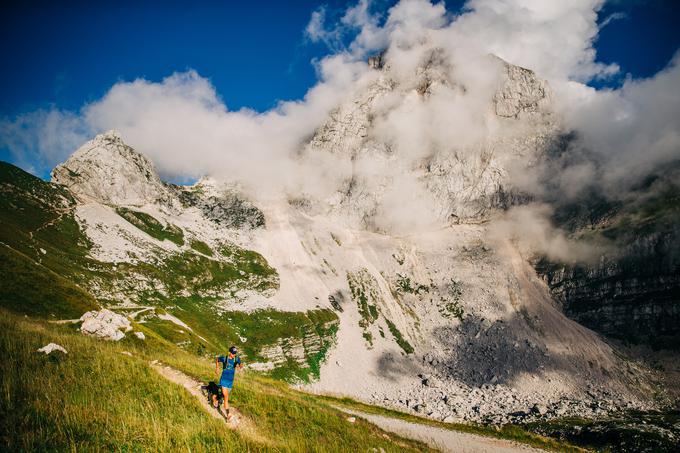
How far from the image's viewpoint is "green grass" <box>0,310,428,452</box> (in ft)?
30.6

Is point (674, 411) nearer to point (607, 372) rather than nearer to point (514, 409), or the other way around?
point (607, 372)

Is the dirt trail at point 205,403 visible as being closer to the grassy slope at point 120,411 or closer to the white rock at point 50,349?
the grassy slope at point 120,411

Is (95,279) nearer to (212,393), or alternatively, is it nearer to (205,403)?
(212,393)

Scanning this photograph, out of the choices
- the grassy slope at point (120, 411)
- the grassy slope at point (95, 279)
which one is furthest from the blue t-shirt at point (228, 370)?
the grassy slope at point (95, 279)

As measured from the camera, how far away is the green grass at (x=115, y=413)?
30.6ft

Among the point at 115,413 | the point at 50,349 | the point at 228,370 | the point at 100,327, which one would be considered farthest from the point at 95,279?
the point at 115,413

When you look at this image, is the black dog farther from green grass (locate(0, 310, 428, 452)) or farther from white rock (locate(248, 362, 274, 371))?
white rock (locate(248, 362, 274, 371))

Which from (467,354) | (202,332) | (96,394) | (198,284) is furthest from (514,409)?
(96,394)

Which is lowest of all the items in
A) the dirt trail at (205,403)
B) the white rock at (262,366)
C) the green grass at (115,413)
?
the white rock at (262,366)

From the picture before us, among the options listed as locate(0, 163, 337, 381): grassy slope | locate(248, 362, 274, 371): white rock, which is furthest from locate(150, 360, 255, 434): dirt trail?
locate(248, 362, 274, 371): white rock

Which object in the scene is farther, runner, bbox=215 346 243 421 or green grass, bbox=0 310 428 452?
runner, bbox=215 346 243 421

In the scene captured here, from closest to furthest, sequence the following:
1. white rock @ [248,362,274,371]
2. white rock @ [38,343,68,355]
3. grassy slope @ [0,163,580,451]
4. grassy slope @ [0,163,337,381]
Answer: grassy slope @ [0,163,580,451], white rock @ [38,343,68,355], grassy slope @ [0,163,337,381], white rock @ [248,362,274,371]

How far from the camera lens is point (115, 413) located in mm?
11602

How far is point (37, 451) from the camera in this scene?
7957 millimetres
